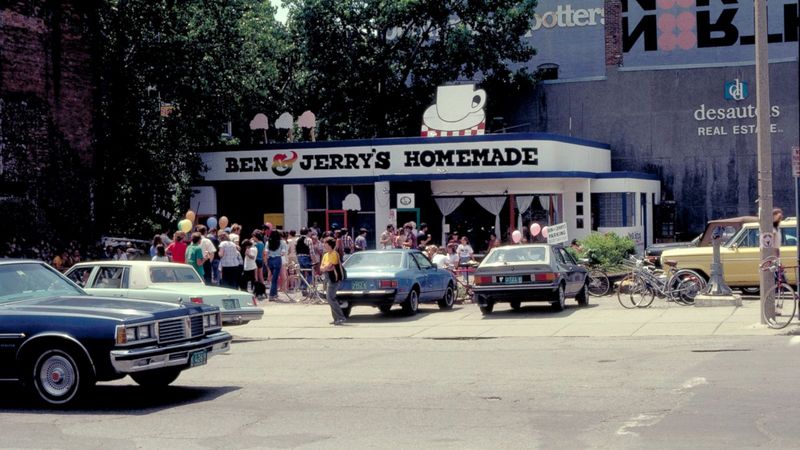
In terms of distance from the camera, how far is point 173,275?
1839cm

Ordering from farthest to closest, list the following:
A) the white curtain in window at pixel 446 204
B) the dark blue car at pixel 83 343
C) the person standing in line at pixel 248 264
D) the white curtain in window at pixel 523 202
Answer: the white curtain in window at pixel 446 204, the white curtain in window at pixel 523 202, the person standing in line at pixel 248 264, the dark blue car at pixel 83 343

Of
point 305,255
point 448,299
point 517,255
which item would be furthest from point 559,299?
point 305,255

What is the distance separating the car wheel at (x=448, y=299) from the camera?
24.0 m

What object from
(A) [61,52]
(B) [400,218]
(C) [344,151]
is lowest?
(B) [400,218]

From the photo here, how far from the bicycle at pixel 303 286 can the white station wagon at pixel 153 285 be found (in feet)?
25.0

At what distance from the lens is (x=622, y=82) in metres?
43.4

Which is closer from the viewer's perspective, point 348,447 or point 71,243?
point 348,447

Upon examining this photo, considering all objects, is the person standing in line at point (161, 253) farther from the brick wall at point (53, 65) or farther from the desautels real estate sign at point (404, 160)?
the desautels real estate sign at point (404, 160)

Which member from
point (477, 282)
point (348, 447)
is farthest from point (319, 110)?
point (348, 447)

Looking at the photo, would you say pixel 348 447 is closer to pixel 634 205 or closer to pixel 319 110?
pixel 634 205

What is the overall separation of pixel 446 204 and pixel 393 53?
13.3 meters

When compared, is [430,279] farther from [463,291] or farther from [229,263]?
[229,263]

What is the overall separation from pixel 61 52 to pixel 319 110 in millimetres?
20069

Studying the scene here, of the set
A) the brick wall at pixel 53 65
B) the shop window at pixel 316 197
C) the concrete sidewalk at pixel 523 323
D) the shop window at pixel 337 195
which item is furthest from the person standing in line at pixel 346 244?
the brick wall at pixel 53 65
